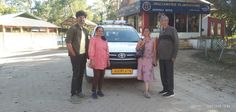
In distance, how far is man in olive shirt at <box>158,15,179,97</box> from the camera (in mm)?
8477

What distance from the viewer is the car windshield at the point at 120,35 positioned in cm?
1069

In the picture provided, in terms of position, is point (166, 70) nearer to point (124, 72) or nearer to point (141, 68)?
point (141, 68)

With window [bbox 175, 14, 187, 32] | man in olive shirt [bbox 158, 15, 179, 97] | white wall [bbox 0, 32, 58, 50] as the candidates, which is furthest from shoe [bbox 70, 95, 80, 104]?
white wall [bbox 0, 32, 58, 50]

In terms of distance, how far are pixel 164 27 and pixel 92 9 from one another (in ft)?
244

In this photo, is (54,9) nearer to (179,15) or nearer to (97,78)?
(179,15)

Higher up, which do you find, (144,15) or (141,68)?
(144,15)

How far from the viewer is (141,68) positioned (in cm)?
870

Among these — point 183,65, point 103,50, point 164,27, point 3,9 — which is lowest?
point 183,65

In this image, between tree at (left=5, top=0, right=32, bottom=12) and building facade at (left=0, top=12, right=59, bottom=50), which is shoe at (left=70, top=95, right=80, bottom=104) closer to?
building facade at (left=0, top=12, right=59, bottom=50)

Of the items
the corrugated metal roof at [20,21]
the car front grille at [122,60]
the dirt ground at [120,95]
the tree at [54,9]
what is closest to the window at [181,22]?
the dirt ground at [120,95]

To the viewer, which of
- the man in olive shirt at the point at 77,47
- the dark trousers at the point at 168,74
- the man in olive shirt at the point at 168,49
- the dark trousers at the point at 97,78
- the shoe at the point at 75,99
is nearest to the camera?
the shoe at the point at 75,99

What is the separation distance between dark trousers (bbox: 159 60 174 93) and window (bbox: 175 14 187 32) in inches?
859

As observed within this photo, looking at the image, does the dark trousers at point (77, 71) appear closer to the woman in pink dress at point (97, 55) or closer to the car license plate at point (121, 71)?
the woman in pink dress at point (97, 55)

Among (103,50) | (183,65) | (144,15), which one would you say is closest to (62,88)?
(103,50)
